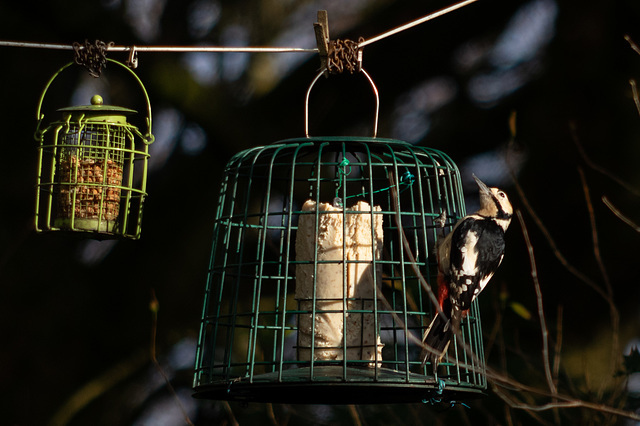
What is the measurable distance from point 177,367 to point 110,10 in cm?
381

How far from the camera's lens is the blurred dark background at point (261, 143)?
911 centimetres

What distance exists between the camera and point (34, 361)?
10.1 m

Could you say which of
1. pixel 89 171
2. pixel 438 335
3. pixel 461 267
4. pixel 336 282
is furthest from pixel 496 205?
pixel 89 171

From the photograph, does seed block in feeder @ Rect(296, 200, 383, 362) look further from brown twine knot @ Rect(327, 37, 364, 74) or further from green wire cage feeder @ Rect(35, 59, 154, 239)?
green wire cage feeder @ Rect(35, 59, 154, 239)

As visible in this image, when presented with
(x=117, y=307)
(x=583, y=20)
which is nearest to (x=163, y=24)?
(x=117, y=307)

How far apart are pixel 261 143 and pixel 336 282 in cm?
410

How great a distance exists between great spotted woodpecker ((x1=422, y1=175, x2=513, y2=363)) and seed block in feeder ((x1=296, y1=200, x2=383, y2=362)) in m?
0.61

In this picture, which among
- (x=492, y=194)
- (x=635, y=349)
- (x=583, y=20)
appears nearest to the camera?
(x=635, y=349)

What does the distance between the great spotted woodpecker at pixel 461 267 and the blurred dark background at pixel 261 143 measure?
235 cm

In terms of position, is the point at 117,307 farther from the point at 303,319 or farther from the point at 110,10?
the point at 303,319

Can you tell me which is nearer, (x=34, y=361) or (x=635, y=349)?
(x=635, y=349)

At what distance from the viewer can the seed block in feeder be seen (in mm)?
5301

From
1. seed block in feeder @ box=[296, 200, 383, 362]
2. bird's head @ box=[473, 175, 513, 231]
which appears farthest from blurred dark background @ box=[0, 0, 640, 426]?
seed block in feeder @ box=[296, 200, 383, 362]

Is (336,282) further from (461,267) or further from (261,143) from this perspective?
(261,143)
